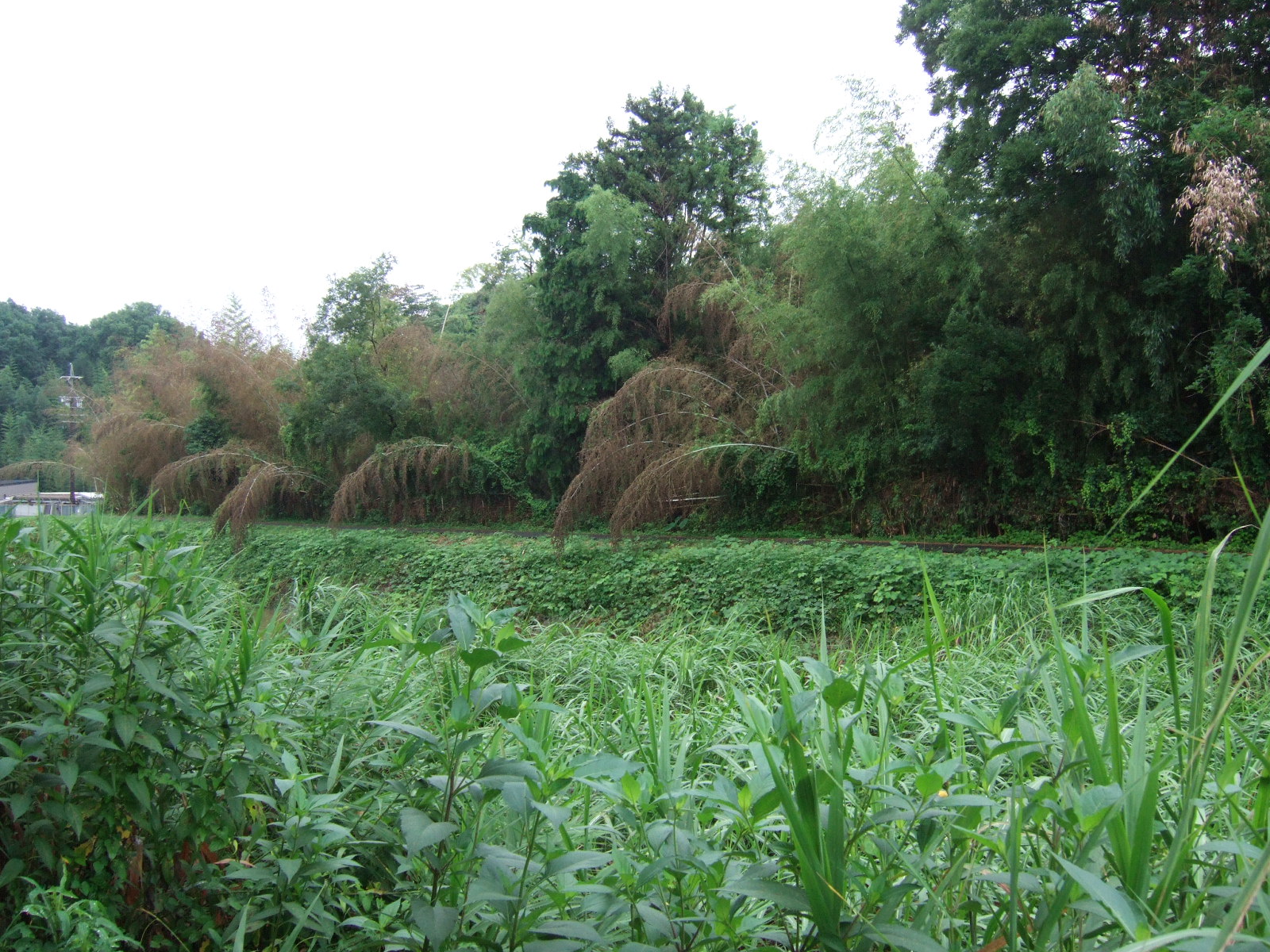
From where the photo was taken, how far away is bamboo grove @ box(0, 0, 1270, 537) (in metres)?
7.24

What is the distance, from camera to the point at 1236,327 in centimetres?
688

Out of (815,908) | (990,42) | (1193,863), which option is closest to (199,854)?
(815,908)

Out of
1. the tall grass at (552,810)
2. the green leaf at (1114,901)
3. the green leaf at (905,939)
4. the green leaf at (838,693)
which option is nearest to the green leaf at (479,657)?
the tall grass at (552,810)

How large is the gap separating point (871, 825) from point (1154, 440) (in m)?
8.20

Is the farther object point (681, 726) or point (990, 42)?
point (990, 42)

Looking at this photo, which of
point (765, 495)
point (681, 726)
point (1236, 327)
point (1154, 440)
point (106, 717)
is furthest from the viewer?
point (765, 495)

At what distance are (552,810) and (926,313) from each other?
28.6 ft

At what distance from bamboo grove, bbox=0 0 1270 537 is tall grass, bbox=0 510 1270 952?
549 cm

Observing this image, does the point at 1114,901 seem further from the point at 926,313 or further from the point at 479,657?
the point at 926,313

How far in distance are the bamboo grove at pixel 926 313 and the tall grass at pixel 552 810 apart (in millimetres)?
5492

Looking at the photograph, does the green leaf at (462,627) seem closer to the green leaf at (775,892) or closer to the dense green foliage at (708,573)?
the green leaf at (775,892)

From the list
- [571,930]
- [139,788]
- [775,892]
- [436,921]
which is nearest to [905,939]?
[775,892]

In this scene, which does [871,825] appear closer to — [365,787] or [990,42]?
[365,787]

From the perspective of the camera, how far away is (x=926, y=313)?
8.80 meters
